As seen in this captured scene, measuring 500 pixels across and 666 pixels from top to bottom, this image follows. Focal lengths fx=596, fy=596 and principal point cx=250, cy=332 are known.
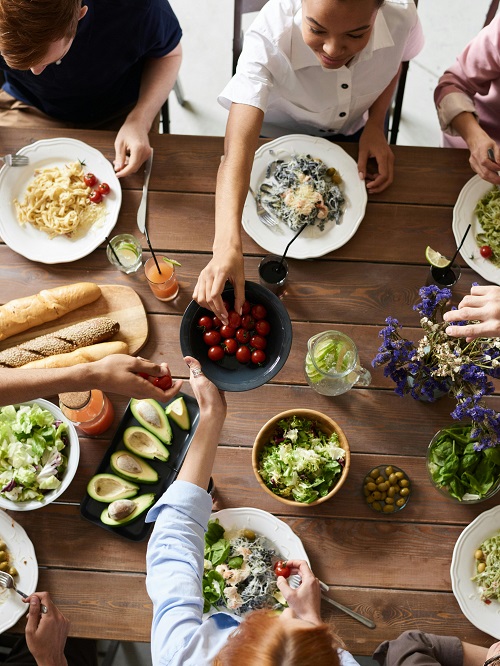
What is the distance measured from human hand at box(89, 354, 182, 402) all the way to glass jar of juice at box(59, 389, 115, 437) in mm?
85

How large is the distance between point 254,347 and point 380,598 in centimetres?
80

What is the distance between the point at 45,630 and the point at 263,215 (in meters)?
1.37

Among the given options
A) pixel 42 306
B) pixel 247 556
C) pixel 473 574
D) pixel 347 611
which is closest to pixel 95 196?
pixel 42 306

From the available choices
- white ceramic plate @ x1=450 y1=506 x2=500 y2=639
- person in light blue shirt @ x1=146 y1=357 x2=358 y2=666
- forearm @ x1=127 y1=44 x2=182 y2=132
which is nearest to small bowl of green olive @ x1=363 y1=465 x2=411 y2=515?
white ceramic plate @ x1=450 y1=506 x2=500 y2=639

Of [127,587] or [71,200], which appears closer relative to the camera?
[127,587]

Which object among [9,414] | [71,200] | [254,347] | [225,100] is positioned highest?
[225,100]

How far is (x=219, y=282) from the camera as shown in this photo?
1666 mm

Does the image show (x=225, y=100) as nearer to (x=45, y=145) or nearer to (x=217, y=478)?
(x=45, y=145)

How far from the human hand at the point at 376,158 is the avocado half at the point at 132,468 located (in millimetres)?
1163

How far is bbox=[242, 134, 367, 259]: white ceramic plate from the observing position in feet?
6.30

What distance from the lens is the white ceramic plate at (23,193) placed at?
1959 millimetres

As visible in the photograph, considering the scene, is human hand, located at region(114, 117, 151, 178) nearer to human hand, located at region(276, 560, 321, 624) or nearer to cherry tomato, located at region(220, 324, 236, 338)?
cherry tomato, located at region(220, 324, 236, 338)

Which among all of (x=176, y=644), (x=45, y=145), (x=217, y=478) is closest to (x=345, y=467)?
(x=217, y=478)

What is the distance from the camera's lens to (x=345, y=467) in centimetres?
169
